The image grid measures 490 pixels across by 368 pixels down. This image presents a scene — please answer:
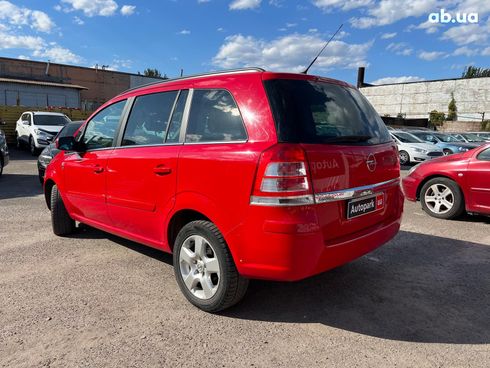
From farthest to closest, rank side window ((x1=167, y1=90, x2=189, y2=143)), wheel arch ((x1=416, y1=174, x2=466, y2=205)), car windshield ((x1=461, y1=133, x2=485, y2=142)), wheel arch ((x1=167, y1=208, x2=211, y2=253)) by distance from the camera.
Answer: car windshield ((x1=461, y1=133, x2=485, y2=142)), wheel arch ((x1=416, y1=174, x2=466, y2=205)), side window ((x1=167, y1=90, x2=189, y2=143)), wheel arch ((x1=167, y1=208, x2=211, y2=253))

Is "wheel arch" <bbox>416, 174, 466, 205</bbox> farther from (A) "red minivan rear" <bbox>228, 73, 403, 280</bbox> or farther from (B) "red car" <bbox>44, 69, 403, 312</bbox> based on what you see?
(A) "red minivan rear" <bbox>228, 73, 403, 280</bbox>

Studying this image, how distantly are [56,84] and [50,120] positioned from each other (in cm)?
2121

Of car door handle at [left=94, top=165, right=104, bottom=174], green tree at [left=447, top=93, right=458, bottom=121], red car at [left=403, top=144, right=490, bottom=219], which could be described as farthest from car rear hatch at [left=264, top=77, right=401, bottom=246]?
green tree at [left=447, top=93, right=458, bottom=121]

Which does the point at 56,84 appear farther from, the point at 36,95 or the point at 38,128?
the point at 38,128

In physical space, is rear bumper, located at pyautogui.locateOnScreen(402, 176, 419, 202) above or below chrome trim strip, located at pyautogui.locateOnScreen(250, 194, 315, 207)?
below

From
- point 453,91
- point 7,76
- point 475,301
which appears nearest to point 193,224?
point 475,301

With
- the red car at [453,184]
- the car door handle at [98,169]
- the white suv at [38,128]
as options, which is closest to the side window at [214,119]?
the car door handle at [98,169]

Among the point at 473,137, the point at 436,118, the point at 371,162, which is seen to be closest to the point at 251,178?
the point at 371,162

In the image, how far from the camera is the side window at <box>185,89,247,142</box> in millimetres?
2881

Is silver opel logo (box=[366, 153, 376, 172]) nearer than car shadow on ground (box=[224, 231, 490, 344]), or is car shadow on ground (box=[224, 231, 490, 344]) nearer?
car shadow on ground (box=[224, 231, 490, 344])

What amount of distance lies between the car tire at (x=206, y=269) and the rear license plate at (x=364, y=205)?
37.1 inches

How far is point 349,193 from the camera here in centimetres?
289

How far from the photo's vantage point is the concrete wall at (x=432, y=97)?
45.8 metres

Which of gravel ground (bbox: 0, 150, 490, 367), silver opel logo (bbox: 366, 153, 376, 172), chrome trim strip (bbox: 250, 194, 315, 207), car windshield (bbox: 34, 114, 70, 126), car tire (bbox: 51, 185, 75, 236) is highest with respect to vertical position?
car windshield (bbox: 34, 114, 70, 126)
